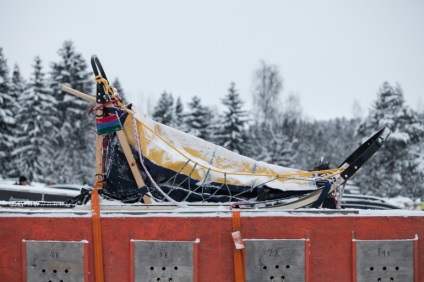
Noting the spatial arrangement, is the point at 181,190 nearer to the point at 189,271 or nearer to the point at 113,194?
the point at 113,194

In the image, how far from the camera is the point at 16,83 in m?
39.4

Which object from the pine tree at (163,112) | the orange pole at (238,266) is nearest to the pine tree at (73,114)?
the pine tree at (163,112)

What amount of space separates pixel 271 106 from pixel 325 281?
4585 centimetres

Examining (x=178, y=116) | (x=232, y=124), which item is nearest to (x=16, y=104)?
(x=178, y=116)

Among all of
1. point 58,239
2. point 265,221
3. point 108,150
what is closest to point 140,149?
point 108,150

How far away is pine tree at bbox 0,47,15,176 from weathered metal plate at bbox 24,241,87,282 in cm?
3366

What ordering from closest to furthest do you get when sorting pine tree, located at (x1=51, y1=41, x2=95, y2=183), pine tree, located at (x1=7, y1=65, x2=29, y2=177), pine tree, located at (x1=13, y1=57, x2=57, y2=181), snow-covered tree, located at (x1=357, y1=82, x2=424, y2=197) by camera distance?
snow-covered tree, located at (x1=357, y1=82, x2=424, y2=197), pine tree, located at (x1=13, y1=57, x2=57, y2=181), pine tree, located at (x1=7, y1=65, x2=29, y2=177), pine tree, located at (x1=51, y1=41, x2=95, y2=183)

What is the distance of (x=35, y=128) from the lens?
34781 mm

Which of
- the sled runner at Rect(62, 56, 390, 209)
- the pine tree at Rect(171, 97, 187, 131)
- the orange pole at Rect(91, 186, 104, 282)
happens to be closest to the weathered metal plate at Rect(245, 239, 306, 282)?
the sled runner at Rect(62, 56, 390, 209)

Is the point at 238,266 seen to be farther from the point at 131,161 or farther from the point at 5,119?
the point at 5,119

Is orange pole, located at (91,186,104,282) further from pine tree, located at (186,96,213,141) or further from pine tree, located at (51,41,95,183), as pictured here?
pine tree, located at (186,96,213,141)

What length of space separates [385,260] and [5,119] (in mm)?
34945

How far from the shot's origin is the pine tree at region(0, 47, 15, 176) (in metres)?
34.7

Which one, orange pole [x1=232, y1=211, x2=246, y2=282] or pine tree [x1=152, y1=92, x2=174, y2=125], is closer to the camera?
orange pole [x1=232, y1=211, x2=246, y2=282]
